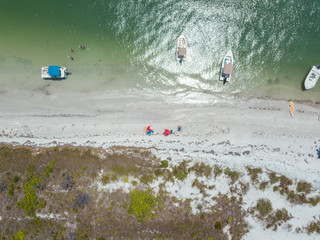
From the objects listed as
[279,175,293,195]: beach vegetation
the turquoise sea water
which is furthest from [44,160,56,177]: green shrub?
[279,175,293,195]: beach vegetation

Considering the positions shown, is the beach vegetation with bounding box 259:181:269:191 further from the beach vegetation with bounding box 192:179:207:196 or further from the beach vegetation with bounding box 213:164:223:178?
the beach vegetation with bounding box 192:179:207:196

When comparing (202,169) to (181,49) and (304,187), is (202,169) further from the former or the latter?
(181,49)

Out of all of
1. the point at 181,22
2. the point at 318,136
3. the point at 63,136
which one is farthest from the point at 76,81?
the point at 318,136

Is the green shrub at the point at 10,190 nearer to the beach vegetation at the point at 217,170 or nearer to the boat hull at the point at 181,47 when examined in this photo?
the beach vegetation at the point at 217,170

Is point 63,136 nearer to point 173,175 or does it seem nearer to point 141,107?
point 141,107

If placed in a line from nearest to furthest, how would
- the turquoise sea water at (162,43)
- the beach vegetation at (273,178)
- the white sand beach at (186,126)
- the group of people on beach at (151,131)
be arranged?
the beach vegetation at (273,178) → the white sand beach at (186,126) → the group of people on beach at (151,131) → the turquoise sea water at (162,43)

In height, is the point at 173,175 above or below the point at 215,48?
below

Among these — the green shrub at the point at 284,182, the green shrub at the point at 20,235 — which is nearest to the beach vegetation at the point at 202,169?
the green shrub at the point at 284,182
